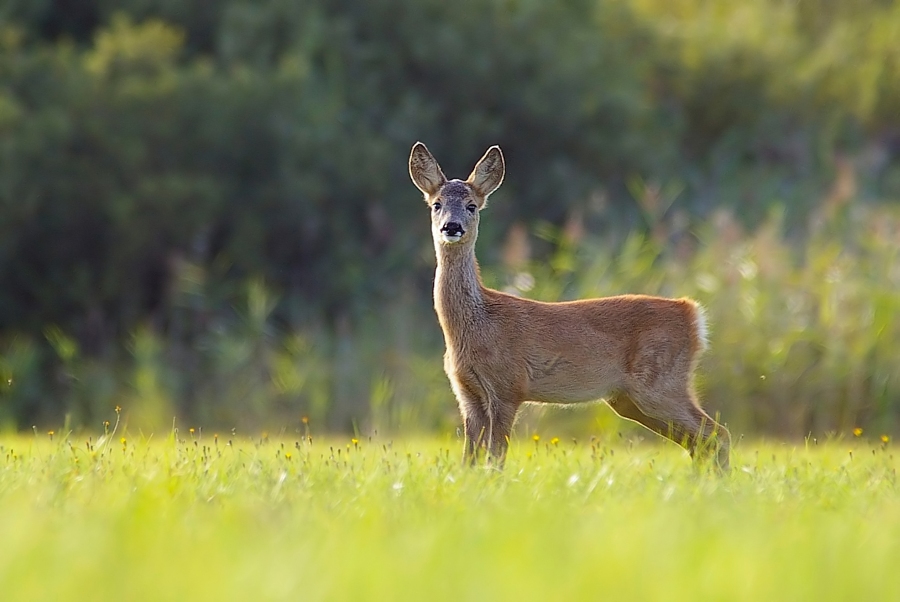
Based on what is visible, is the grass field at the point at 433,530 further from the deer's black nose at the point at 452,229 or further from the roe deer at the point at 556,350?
the deer's black nose at the point at 452,229

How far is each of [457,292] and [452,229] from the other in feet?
1.05

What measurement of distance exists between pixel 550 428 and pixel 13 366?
519 cm

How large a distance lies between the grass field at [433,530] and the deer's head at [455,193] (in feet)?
4.31

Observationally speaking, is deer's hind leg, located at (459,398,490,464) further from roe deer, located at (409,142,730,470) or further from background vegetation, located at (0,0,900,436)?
background vegetation, located at (0,0,900,436)

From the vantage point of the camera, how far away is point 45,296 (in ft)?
43.6

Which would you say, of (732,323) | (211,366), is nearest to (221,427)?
(211,366)

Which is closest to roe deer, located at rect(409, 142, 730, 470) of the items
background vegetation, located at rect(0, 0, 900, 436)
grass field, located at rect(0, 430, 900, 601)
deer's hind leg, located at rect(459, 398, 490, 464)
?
deer's hind leg, located at rect(459, 398, 490, 464)

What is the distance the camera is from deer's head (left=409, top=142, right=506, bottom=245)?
685 centimetres

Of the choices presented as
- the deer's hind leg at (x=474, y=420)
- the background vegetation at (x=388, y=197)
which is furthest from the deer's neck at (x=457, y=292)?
the background vegetation at (x=388, y=197)

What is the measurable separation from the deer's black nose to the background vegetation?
3.08 meters

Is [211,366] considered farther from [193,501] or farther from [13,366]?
[193,501]

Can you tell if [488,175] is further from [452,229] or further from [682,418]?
[682,418]

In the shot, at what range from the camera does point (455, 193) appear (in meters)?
7.07

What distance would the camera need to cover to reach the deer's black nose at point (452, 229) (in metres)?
6.75
